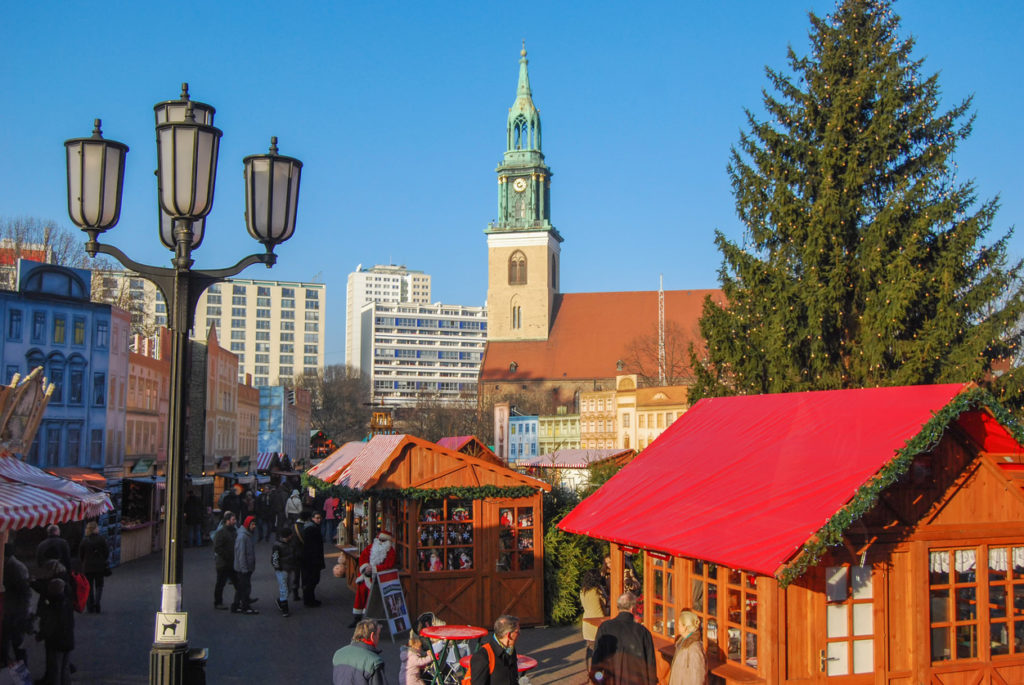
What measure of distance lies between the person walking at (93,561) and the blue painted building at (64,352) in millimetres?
14504

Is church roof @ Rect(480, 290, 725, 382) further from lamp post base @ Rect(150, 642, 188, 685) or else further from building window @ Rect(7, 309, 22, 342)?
lamp post base @ Rect(150, 642, 188, 685)

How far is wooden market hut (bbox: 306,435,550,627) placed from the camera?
581 inches

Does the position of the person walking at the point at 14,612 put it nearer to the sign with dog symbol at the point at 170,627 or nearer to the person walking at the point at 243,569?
the sign with dog symbol at the point at 170,627

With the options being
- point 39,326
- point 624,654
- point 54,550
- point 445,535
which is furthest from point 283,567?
point 39,326

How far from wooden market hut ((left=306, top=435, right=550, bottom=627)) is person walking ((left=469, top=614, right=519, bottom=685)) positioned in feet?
23.1

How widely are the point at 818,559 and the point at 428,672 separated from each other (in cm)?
407

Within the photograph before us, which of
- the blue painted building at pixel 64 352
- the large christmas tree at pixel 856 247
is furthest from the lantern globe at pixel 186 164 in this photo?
the blue painted building at pixel 64 352

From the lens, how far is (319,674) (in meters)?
12.0

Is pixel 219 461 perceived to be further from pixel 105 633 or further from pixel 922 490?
pixel 922 490

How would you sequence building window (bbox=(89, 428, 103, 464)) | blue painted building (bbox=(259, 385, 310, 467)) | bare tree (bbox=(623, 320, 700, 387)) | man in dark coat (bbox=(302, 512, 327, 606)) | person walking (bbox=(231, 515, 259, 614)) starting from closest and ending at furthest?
person walking (bbox=(231, 515, 259, 614))
man in dark coat (bbox=(302, 512, 327, 606))
building window (bbox=(89, 428, 103, 464))
blue painted building (bbox=(259, 385, 310, 467))
bare tree (bbox=(623, 320, 700, 387))

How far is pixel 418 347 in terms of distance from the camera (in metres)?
185

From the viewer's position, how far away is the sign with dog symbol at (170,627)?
19.5 feet

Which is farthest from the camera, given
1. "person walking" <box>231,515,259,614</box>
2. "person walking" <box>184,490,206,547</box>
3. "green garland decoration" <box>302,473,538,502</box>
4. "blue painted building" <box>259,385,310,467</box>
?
"blue painted building" <box>259,385,310,467</box>

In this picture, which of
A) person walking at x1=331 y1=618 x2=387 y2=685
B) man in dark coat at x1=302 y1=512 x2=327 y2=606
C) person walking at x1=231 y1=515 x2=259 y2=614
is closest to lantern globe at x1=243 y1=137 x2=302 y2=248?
person walking at x1=331 y1=618 x2=387 y2=685
